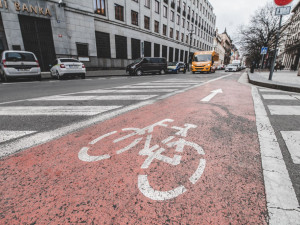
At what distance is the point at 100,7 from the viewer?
61.6ft

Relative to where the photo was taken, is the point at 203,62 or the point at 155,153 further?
the point at 203,62

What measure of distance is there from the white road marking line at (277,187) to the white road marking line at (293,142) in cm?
13

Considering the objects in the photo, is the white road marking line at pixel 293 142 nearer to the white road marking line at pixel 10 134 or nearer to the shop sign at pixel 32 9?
the white road marking line at pixel 10 134

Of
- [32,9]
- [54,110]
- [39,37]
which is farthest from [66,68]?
[54,110]

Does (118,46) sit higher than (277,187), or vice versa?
(118,46)

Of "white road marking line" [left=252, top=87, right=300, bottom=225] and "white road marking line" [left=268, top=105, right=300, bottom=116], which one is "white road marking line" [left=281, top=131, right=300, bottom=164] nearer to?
"white road marking line" [left=252, top=87, right=300, bottom=225]

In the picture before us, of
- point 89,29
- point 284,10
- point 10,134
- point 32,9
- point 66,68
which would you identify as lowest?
point 10,134

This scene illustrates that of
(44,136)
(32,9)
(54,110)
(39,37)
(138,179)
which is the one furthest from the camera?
(39,37)

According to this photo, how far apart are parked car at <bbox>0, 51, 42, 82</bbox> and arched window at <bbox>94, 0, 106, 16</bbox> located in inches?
468

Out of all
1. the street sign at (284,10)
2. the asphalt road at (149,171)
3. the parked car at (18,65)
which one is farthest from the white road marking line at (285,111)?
the parked car at (18,65)

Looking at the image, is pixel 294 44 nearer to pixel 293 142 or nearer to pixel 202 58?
pixel 202 58

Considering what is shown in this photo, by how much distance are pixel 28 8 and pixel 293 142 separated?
768 inches

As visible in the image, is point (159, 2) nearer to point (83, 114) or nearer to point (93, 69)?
point (93, 69)

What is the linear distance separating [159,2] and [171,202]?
3277cm
